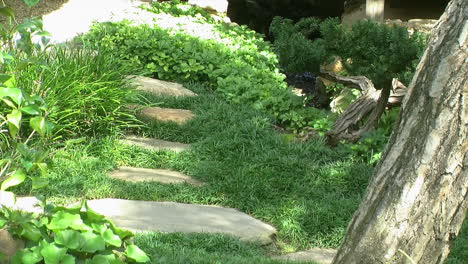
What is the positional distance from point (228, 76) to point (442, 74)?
19.3 feet

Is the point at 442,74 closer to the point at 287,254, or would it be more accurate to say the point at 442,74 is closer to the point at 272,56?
the point at 287,254

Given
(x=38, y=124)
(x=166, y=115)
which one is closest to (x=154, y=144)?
(x=166, y=115)

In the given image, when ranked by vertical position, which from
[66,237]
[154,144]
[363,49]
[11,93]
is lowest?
[154,144]

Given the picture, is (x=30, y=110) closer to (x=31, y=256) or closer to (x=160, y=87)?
(x=31, y=256)

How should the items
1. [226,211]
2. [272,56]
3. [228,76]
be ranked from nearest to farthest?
1. [226,211]
2. [228,76]
3. [272,56]

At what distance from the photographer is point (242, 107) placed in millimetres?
7918

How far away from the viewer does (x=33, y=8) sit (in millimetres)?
12578

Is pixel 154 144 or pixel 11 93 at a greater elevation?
pixel 11 93

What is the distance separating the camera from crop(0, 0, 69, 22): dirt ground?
1237 centimetres

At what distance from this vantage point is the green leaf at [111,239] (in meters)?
3.66

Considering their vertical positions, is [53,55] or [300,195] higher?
[53,55]

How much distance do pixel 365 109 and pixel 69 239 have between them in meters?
4.11

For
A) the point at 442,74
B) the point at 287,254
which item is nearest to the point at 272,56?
the point at 287,254

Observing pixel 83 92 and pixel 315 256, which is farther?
pixel 83 92
